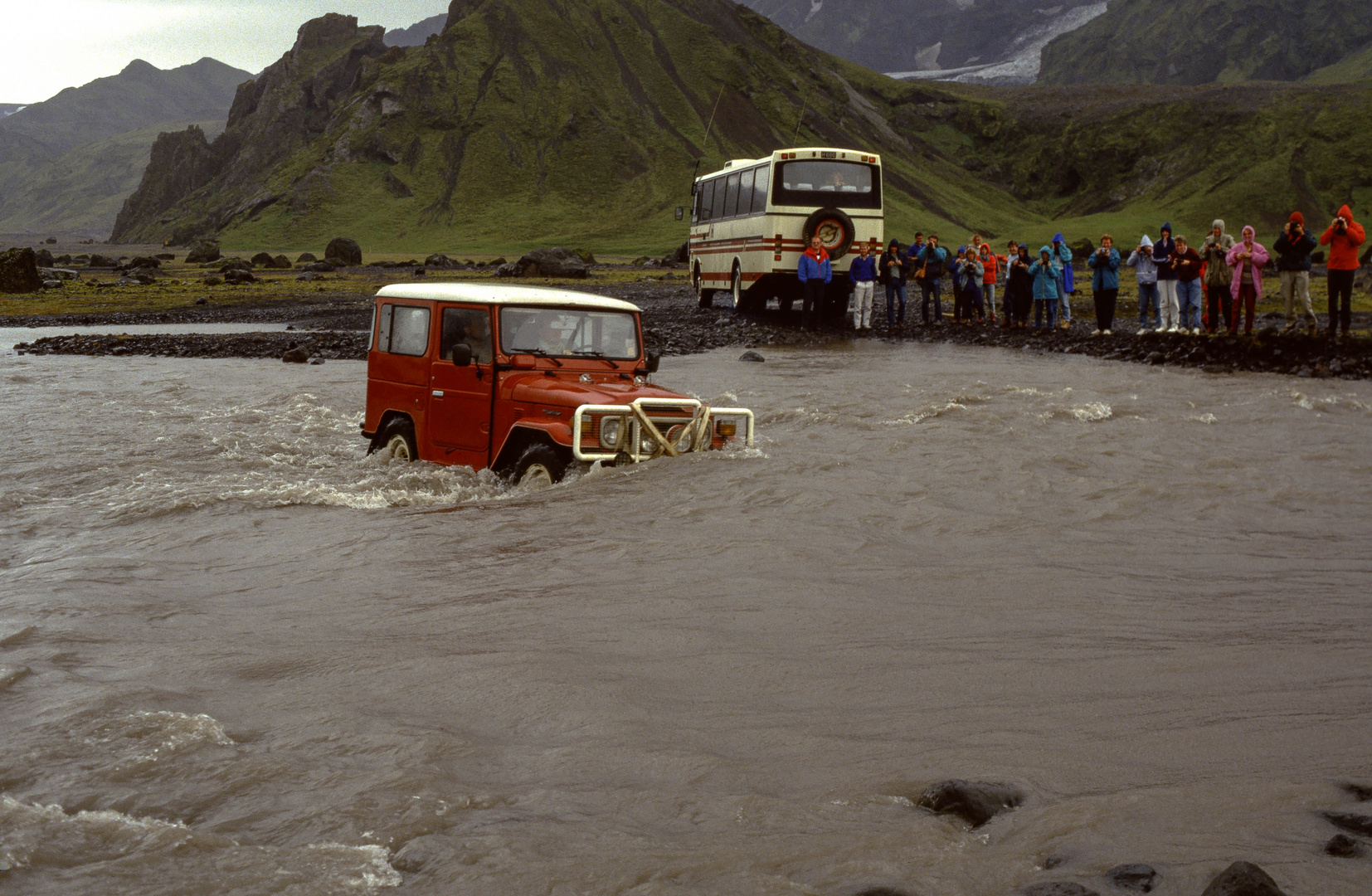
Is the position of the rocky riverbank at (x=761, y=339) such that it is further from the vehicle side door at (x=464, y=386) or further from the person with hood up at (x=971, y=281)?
the vehicle side door at (x=464, y=386)

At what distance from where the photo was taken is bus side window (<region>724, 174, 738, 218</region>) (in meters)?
31.7

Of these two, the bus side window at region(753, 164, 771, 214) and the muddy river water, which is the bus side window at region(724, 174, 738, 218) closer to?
the bus side window at region(753, 164, 771, 214)

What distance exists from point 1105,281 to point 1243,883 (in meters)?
→ 23.5

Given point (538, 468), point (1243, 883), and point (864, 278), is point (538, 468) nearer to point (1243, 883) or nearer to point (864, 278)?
point (1243, 883)

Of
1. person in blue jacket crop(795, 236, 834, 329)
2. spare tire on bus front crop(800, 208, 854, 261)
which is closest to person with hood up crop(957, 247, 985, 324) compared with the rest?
spare tire on bus front crop(800, 208, 854, 261)

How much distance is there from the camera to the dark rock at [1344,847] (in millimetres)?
4266

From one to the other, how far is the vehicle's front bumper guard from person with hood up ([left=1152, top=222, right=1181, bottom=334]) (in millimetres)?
15267

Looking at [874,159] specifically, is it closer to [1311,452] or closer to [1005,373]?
[1005,373]

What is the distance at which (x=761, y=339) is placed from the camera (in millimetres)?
28547

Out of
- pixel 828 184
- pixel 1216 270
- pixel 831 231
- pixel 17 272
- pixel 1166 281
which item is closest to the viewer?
pixel 1216 270

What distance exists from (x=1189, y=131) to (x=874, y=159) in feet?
467

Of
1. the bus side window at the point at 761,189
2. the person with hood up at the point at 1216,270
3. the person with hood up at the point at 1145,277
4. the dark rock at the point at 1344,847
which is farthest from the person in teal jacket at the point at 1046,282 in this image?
the dark rock at the point at 1344,847

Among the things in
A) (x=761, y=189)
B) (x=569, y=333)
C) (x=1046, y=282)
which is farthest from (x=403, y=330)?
(x=1046, y=282)

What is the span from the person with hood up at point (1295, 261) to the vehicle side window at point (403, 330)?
1453 cm
